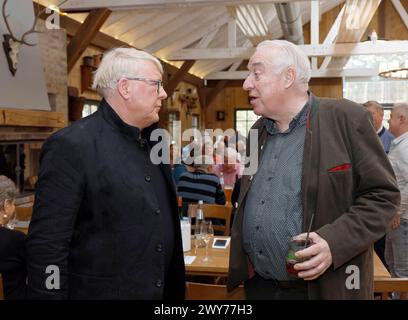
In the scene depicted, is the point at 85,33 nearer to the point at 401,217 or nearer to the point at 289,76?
the point at 401,217

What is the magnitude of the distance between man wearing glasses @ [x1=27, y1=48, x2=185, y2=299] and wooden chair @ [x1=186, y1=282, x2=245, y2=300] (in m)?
0.15

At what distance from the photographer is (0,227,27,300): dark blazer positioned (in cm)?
215

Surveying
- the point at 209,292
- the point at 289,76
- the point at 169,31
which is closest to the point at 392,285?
the point at 209,292

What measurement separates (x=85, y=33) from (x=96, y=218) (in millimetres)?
4894

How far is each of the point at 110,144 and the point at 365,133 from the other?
0.91 meters

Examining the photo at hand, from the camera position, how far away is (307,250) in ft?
4.92

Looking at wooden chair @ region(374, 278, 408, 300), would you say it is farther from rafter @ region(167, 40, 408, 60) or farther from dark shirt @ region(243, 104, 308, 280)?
rafter @ region(167, 40, 408, 60)

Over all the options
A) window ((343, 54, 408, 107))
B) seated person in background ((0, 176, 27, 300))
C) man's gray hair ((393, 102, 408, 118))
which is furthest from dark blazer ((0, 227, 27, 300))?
window ((343, 54, 408, 107))

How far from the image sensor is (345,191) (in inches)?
63.6

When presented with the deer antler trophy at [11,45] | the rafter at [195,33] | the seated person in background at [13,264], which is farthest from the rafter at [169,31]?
the seated person in background at [13,264]

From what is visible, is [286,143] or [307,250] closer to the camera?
[307,250]

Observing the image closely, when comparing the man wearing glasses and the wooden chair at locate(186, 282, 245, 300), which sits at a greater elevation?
the man wearing glasses
